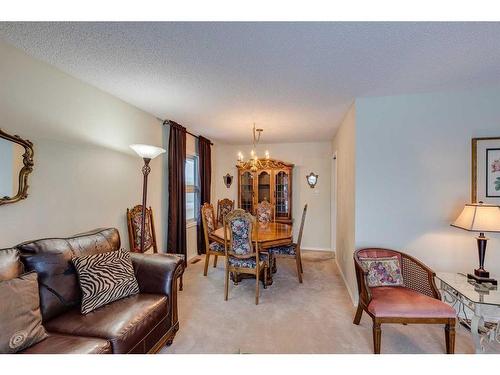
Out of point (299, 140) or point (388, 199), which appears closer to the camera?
point (388, 199)

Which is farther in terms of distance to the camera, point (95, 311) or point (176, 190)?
point (176, 190)

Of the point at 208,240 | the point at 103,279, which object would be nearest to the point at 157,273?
the point at 103,279

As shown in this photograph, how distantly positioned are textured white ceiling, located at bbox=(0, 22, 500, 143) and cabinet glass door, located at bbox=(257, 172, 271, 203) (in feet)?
7.85

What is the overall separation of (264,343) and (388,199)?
1.91 metres

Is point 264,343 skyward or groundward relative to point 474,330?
groundward

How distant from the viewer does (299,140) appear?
5.08 metres

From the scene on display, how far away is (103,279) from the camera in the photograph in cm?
173

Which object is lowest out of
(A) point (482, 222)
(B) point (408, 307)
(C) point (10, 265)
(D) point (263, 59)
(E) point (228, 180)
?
(B) point (408, 307)

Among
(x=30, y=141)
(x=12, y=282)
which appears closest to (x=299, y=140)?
(x=30, y=141)

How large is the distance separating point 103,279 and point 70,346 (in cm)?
52

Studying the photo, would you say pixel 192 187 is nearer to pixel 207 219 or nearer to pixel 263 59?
pixel 207 219

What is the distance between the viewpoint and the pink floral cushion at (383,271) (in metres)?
2.25
